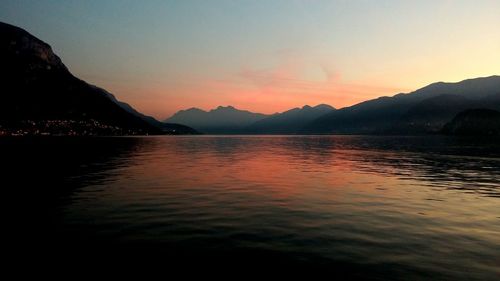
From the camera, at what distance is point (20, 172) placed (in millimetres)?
51250

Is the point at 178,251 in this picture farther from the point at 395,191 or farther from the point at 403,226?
the point at 395,191

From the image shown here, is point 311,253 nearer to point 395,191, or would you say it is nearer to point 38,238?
point 38,238

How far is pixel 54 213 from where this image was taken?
25516 millimetres

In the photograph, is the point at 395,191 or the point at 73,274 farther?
the point at 395,191

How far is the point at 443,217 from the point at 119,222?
22396 millimetres

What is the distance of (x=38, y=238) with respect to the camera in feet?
63.3

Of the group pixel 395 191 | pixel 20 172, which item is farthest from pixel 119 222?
pixel 20 172

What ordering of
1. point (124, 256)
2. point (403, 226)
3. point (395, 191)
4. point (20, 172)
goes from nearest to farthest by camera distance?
point (124, 256)
point (403, 226)
point (395, 191)
point (20, 172)

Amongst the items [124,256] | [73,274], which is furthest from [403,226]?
[73,274]

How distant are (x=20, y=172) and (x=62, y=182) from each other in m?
14.2

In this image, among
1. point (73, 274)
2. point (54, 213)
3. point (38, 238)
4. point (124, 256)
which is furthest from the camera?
point (54, 213)

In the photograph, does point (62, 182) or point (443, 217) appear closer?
point (443, 217)

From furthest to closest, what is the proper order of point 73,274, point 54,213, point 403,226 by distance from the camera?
point 54,213, point 403,226, point 73,274

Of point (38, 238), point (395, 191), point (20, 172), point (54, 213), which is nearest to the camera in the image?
point (38, 238)
